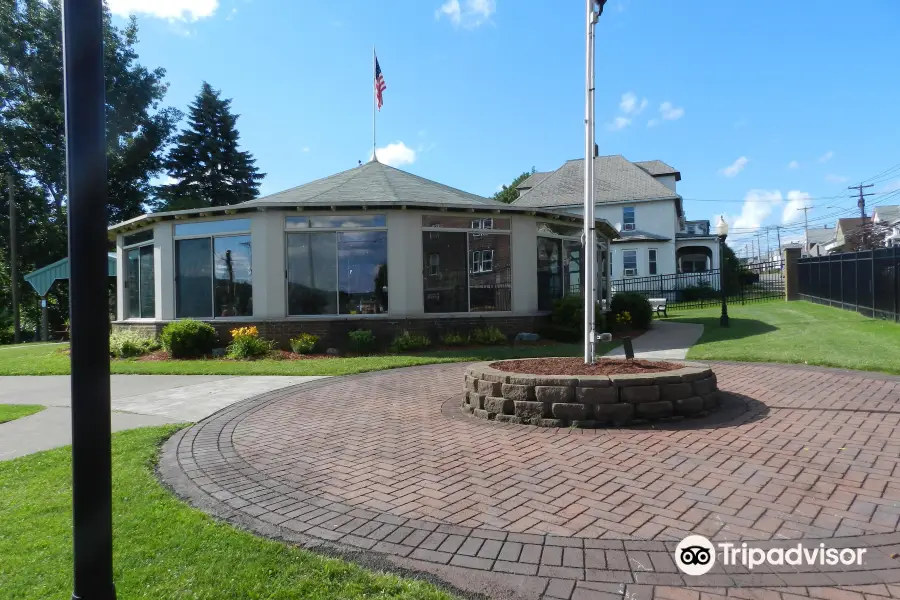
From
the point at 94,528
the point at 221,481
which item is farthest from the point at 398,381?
the point at 94,528

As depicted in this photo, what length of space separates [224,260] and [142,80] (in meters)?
30.5

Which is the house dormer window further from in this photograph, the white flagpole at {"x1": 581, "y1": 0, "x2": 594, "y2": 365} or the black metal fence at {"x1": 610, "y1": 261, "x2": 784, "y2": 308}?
the white flagpole at {"x1": 581, "y1": 0, "x2": 594, "y2": 365}

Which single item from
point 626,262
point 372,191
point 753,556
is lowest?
point 753,556

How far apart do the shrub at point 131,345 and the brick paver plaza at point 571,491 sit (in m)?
9.42

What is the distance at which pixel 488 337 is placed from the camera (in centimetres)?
1409

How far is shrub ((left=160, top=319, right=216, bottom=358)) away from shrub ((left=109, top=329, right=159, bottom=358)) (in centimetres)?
115

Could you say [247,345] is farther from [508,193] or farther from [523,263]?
[508,193]

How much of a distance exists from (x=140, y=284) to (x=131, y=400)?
31.5ft

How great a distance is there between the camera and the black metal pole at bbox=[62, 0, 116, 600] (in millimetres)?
2049

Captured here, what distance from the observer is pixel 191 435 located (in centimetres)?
610

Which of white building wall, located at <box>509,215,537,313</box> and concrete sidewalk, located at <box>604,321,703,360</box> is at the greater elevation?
white building wall, located at <box>509,215,537,313</box>

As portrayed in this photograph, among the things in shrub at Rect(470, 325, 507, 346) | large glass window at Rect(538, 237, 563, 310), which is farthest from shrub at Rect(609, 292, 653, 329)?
shrub at Rect(470, 325, 507, 346)

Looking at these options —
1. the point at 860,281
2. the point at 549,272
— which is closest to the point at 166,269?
the point at 549,272

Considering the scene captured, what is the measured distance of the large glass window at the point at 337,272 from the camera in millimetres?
14141
